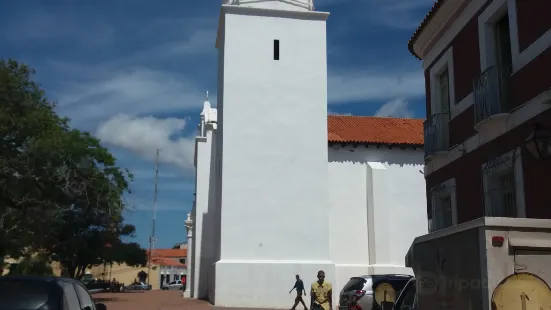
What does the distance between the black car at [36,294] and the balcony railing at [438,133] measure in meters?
8.52

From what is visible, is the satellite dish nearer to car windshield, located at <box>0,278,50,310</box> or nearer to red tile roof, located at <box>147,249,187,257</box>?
car windshield, located at <box>0,278,50,310</box>

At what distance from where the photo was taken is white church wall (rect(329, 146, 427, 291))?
28406 mm

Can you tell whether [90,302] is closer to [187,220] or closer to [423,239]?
[423,239]

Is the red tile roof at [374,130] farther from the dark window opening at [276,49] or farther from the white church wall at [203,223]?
the white church wall at [203,223]

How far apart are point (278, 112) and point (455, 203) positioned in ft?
42.3

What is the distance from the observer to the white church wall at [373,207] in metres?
28.4

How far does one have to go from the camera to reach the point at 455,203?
12.6m

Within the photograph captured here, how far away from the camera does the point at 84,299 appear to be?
26.3 feet

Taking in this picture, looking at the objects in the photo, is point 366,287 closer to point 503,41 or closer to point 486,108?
point 486,108

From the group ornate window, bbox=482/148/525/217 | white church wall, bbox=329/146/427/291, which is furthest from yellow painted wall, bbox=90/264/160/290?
ornate window, bbox=482/148/525/217

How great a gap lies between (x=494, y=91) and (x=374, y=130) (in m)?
20.4

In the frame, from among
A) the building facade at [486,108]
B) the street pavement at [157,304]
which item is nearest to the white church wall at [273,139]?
the street pavement at [157,304]

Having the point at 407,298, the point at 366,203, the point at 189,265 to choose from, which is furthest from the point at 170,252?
the point at 407,298

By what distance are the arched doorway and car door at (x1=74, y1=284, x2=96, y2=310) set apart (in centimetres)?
488
